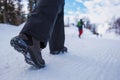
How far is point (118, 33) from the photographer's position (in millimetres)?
58500

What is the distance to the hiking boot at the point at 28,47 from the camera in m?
1.83

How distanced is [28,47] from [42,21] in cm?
29

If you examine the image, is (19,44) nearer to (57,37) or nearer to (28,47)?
(28,47)

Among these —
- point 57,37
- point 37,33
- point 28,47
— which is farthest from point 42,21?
point 57,37

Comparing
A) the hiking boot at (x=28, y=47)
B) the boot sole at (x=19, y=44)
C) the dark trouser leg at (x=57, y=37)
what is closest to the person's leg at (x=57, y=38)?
the dark trouser leg at (x=57, y=37)

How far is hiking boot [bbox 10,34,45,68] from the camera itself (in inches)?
72.1

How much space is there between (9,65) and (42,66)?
1.16 feet

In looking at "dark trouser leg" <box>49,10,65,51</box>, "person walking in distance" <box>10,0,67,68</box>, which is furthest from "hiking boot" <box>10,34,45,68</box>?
"dark trouser leg" <box>49,10,65,51</box>

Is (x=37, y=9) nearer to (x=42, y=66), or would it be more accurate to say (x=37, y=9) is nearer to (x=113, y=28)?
(x=42, y=66)

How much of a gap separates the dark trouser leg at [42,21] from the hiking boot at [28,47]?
5 cm

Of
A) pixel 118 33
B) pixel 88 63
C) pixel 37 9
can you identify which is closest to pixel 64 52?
pixel 88 63

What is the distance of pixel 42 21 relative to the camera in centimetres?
201

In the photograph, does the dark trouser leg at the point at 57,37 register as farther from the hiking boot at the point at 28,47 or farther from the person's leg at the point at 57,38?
Result: the hiking boot at the point at 28,47

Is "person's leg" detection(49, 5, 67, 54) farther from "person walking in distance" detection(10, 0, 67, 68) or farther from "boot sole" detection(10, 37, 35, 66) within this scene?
"boot sole" detection(10, 37, 35, 66)
